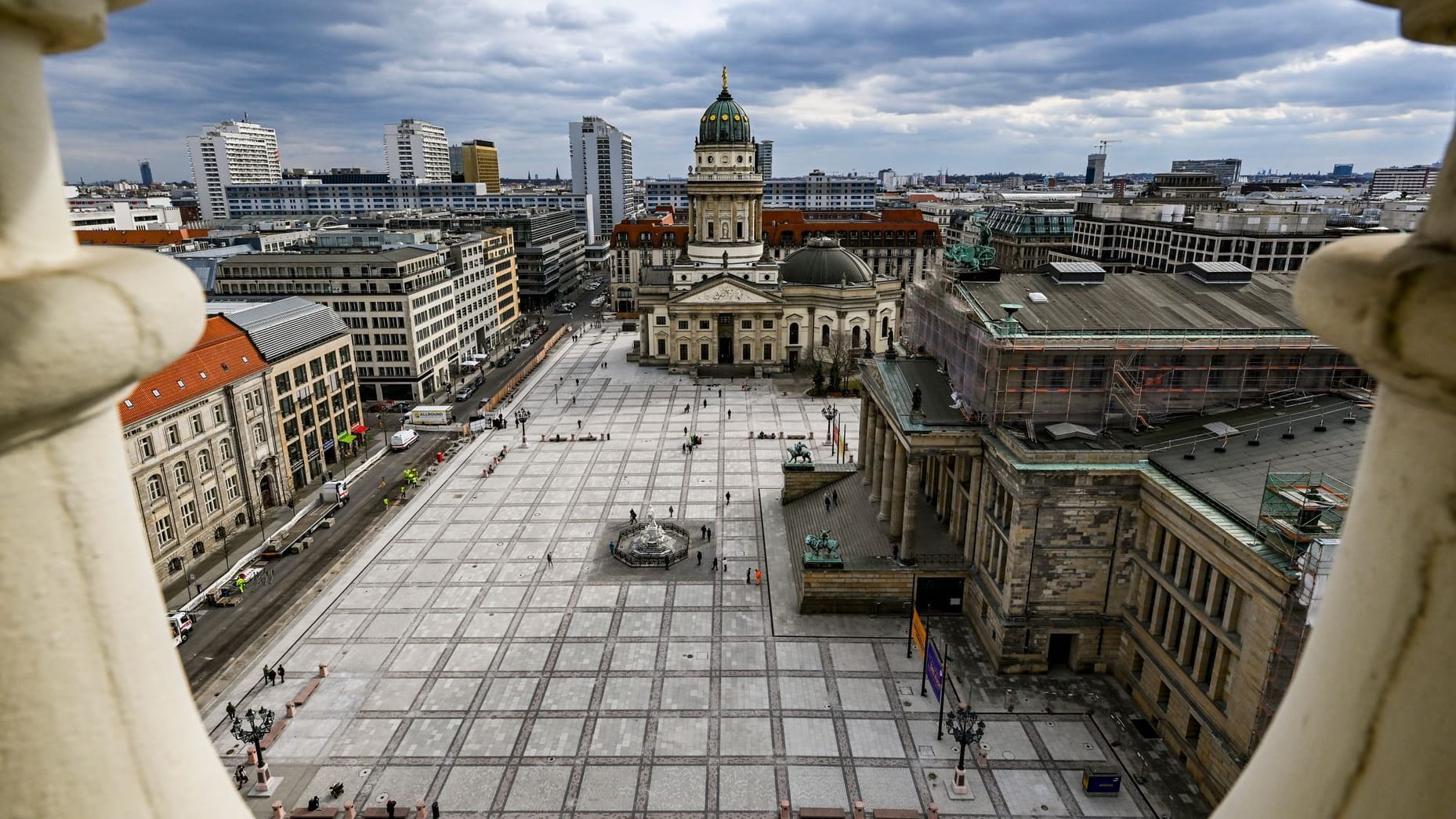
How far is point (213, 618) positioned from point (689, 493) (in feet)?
98.4

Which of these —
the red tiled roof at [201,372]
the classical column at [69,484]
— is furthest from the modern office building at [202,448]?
the classical column at [69,484]

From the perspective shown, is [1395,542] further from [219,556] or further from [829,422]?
[829,422]

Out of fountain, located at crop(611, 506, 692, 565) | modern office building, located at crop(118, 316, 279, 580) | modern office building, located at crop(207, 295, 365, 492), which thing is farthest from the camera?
modern office building, located at crop(207, 295, 365, 492)

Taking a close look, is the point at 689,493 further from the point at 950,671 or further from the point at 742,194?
the point at 742,194

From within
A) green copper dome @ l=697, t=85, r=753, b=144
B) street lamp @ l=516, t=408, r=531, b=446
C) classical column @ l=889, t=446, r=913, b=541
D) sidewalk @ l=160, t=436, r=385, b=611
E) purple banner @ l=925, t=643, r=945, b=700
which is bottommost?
sidewalk @ l=160, t=436, r=385, b=611

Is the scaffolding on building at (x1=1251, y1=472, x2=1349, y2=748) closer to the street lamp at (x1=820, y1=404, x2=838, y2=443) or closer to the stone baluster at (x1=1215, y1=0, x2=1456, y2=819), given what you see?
the stone baluster at (x1=1215, y1=0, x2=1456, y2=819)

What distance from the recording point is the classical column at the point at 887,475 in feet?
148

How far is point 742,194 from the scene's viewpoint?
106 meters

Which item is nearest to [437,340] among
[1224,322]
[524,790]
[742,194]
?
[742,194]

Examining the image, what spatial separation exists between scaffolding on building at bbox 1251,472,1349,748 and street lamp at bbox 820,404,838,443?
146 feet

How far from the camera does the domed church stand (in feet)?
324

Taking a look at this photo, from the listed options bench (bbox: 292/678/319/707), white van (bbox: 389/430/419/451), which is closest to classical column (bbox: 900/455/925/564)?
bench (bbox: 292/678/319/707)

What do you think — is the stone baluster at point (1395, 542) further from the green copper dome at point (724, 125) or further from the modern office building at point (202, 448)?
the green copper dome at point (724, 125)

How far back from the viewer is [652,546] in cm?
4762
